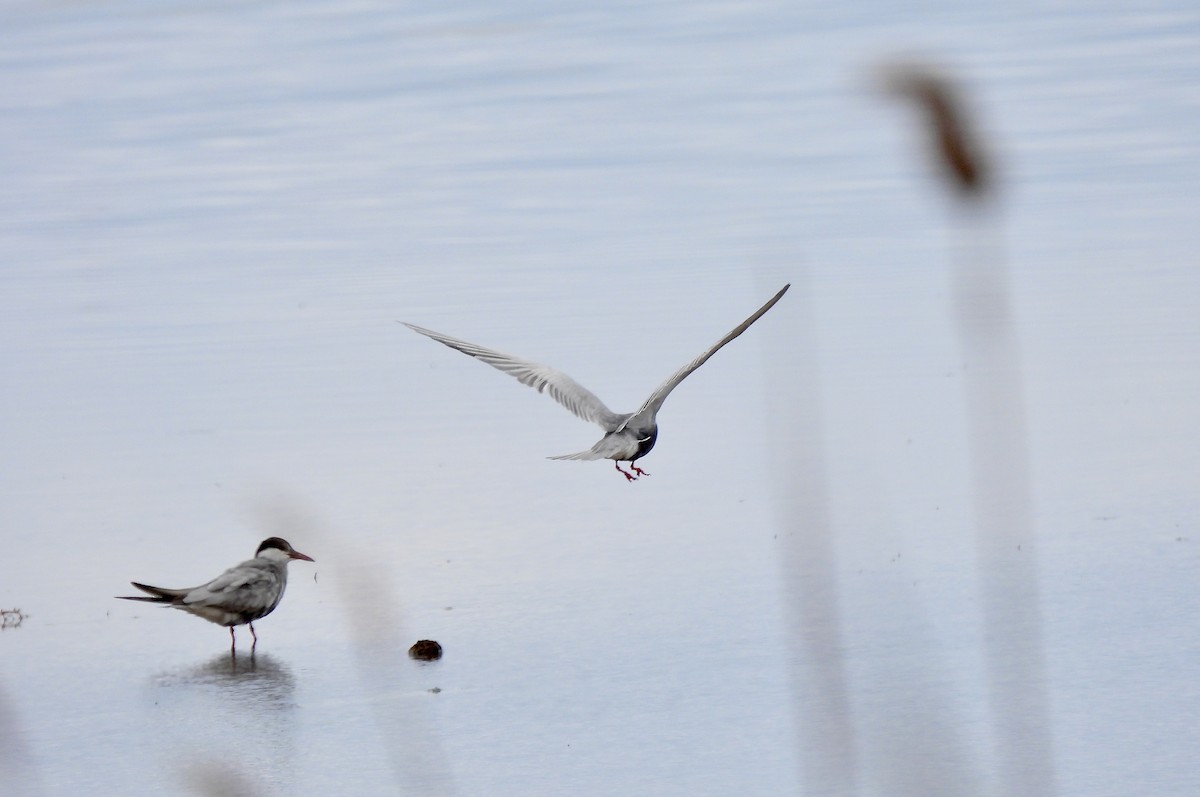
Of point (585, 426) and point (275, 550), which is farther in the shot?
point (585, 426)

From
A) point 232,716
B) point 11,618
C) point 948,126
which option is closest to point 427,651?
point 232,716

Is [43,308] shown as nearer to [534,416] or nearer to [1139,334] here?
[534,416]

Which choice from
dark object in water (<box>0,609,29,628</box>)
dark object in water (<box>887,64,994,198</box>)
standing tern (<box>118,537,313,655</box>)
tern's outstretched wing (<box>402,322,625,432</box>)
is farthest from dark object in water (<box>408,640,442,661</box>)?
dark object in water (<box>887,64,994,198</box>)

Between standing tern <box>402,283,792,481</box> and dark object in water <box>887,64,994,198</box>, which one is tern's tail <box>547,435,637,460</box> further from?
dark object in water <box>887,64,994,198</box>

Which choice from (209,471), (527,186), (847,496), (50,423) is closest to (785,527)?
(847,496)

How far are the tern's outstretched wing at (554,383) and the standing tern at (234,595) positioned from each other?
781mm

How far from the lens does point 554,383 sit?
16.2 feet

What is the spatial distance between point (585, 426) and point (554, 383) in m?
1.56

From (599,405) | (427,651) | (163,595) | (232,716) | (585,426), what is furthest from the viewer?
(585,426)

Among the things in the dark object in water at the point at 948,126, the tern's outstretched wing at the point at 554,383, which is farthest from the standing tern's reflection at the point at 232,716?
the dark object in water at the point at 948,126

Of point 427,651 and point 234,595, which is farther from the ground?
point 234,595

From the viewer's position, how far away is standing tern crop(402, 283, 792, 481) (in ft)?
15.1

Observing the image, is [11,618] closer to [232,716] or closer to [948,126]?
[232,716]

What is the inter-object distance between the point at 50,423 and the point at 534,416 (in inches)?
73.7
